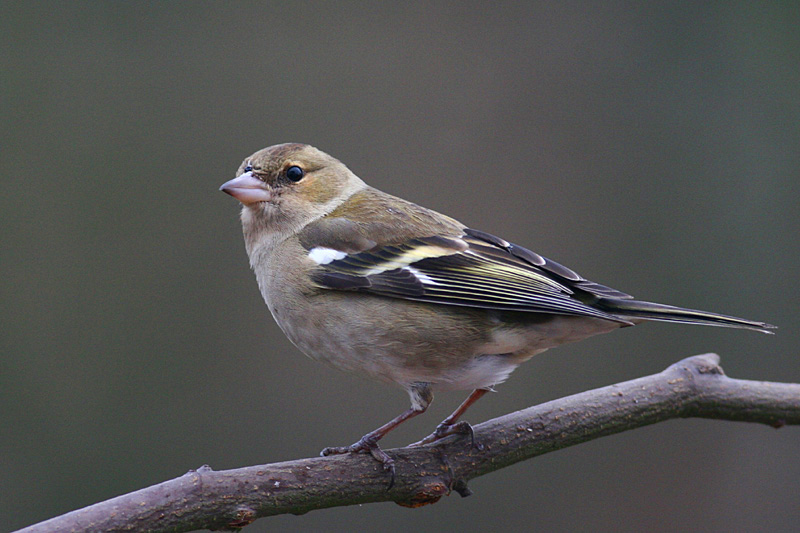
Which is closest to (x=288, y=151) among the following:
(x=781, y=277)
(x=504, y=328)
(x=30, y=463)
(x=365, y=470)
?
(x=504, y=328)

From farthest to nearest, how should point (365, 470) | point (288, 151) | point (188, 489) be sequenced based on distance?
point (288, 151)
point (365, 470)
point (188, 489)

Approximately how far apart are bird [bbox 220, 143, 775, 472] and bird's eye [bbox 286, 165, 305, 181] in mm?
274

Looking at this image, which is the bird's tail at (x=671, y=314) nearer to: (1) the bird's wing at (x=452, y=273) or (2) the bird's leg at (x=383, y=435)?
(1) the bird's wing at (x=452, y=273)

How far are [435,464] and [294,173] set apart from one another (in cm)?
172

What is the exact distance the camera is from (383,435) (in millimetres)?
3244

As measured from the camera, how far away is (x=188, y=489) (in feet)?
8.55

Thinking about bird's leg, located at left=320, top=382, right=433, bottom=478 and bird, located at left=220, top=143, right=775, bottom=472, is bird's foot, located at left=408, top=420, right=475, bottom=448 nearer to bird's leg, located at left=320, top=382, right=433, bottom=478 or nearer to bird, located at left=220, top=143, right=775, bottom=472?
bird, located at left=220, top=143, right=775, bottom=472

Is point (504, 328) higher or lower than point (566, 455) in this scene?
higher

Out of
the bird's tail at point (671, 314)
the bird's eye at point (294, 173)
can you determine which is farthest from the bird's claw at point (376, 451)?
the bird's eye at point (294, 173)

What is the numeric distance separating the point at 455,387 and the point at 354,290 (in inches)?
24.2

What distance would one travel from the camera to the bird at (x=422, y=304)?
326cm

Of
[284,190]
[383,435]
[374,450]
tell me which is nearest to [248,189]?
[284,190]

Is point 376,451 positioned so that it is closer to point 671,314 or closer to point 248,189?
point 671,314

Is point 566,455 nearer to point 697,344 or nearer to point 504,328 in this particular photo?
point 697,344
